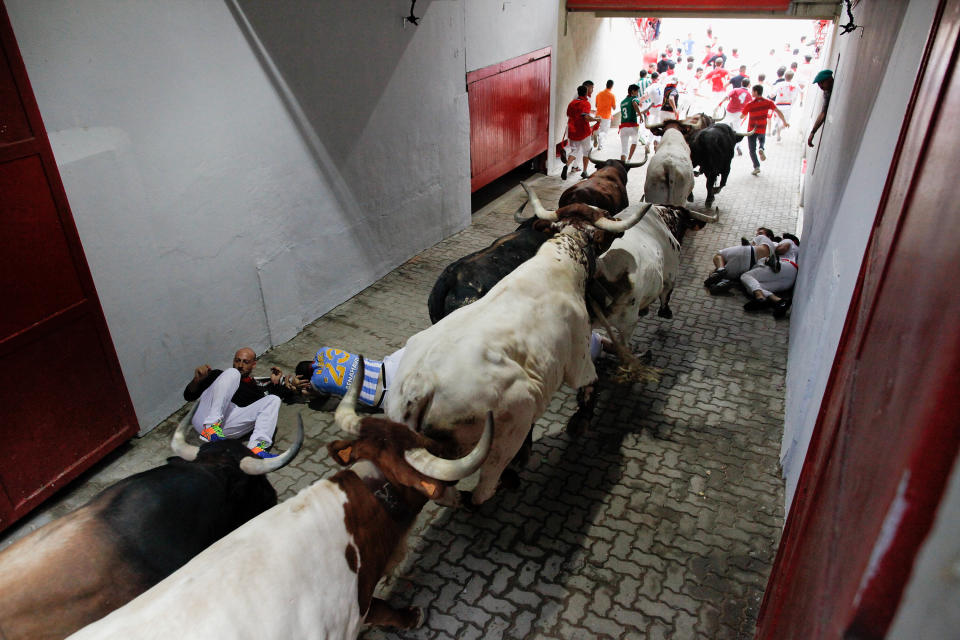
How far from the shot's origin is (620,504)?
5.02m

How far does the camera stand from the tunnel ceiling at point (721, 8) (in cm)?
1120

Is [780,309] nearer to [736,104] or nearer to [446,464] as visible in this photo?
[446,464]

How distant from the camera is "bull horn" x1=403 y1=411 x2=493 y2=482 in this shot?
3.08 m

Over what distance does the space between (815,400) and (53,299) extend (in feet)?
18.9

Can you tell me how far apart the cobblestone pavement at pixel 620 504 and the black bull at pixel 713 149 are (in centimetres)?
433

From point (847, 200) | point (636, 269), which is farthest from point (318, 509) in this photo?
point (847, 200)

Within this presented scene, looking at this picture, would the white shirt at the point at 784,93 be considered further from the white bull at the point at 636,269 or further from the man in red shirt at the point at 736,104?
the white bull at the point at 636,269

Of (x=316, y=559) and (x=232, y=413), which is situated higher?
(x=316, y=559)

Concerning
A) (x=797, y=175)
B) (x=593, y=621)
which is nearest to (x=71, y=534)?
(x=593, y=621)

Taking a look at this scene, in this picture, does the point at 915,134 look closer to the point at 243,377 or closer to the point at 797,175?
the point at 243,377

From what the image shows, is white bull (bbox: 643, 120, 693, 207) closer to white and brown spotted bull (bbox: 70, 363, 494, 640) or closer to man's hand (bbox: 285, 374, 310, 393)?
man's hand (bbox: 285, 374, 310, 393)

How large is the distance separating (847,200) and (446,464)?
408 centimetres

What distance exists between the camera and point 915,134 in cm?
194

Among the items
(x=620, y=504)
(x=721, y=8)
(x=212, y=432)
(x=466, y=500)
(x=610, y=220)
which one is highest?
Result: (x=721, y=8)
